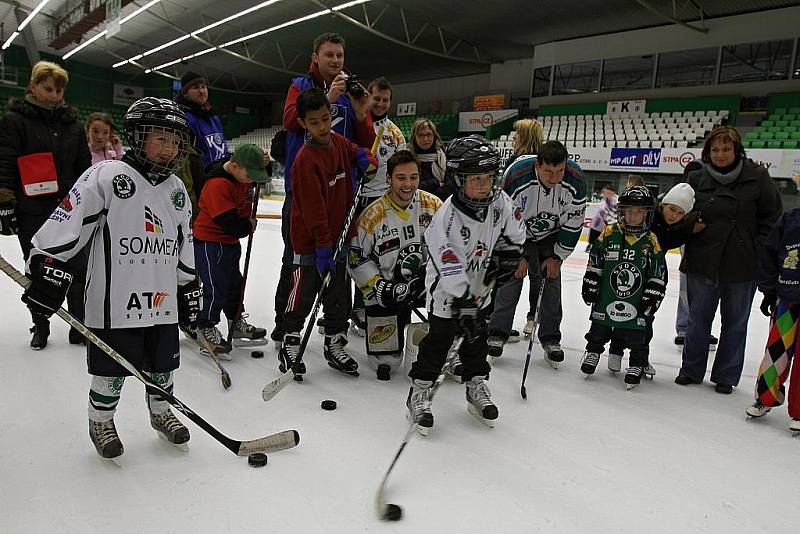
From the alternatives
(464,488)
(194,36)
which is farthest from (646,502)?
Result: (194,36)

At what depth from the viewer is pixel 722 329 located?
8.68 feet

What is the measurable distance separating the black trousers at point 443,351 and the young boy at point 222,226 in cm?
114

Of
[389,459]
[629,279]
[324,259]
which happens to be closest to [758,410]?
[629,279]

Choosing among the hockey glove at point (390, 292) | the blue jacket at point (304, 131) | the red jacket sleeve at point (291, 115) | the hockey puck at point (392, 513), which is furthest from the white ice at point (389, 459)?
the red jacket sleeve at point (291, 115)

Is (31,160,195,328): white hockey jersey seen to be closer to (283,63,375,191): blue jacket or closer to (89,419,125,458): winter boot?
(89,419,125,458): winter boot

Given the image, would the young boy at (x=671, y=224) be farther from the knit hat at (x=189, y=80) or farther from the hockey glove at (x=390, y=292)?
the knit hat at (x=189, y=80)

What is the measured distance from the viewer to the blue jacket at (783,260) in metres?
2.18

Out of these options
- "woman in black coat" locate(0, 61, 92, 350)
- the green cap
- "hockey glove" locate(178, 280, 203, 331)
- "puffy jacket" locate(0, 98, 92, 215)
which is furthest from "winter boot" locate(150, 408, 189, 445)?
"puffy jacket" locate(0, 98, 92, 215)

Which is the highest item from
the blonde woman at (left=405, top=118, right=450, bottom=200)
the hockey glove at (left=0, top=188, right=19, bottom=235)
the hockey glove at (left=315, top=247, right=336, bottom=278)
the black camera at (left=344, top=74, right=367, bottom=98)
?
the black camera at (left=344, top=74, right=367, bottom=98)

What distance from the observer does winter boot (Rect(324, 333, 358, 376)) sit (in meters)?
2.58

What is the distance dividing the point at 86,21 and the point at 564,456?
681 inches

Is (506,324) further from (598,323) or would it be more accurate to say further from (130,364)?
(130,364)

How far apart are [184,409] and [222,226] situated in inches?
48.1

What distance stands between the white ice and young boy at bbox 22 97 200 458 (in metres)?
0.22
